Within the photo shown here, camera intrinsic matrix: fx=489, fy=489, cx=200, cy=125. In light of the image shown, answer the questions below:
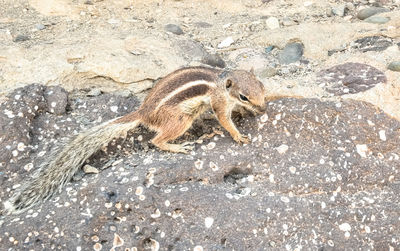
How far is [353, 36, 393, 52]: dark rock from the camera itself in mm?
4195

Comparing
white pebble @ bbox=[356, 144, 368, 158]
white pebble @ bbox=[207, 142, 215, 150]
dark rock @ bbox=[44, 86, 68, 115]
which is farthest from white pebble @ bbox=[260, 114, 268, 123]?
dark rock @ bbox=[44, 86, 68, 115]

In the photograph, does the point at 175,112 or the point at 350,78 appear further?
the point at 350,78

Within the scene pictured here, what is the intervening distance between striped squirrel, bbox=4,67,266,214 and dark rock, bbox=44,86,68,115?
42 cm

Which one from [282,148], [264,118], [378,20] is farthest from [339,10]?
[282,148]

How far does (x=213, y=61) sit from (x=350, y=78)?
4.23ft

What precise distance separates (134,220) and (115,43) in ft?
6.25

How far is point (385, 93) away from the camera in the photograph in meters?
3.68

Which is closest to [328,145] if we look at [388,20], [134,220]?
[134,220]

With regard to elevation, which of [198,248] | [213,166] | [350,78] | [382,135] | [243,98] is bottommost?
[198,248]

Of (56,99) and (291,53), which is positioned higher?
(56,99)

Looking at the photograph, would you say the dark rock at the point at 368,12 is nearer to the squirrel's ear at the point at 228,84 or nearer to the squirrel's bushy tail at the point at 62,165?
the squirrel's ear at the point at 228,84

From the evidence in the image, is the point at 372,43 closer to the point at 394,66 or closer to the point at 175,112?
the point at 394,66

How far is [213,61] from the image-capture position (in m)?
4.54

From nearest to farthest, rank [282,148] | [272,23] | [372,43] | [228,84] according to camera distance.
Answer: [282,148] < [228,84] < [372,43] < [272,23]
